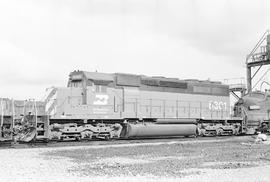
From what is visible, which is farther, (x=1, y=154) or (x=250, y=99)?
(x=250, y=99)

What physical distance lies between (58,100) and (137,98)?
439cm

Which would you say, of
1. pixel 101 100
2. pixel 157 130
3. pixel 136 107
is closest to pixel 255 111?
pixel 157 130

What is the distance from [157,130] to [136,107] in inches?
65.4

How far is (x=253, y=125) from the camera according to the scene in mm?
25094

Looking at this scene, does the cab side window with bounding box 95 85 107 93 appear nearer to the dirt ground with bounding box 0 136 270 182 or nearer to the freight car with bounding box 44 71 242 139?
the freight car with bounding box 44 71 242 139

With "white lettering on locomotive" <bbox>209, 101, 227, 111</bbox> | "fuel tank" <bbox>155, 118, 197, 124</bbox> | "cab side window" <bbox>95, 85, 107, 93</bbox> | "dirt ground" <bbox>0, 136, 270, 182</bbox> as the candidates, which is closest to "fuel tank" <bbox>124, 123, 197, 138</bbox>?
"fuel tank" <bbox>155, 118, 197, 124</bbox>

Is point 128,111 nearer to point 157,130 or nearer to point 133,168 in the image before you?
point 157,130

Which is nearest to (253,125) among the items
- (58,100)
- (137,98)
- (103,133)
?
(137,98)

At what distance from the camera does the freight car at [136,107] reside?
57.9 feet

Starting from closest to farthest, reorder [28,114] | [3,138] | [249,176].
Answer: [249,176], [3,138], [28,114]

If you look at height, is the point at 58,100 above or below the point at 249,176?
above

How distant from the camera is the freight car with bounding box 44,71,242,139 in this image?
1766 centimetres

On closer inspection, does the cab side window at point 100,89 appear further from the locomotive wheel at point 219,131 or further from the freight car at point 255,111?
the freight car at point 255,111

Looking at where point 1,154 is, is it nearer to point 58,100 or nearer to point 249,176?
point 58,100
